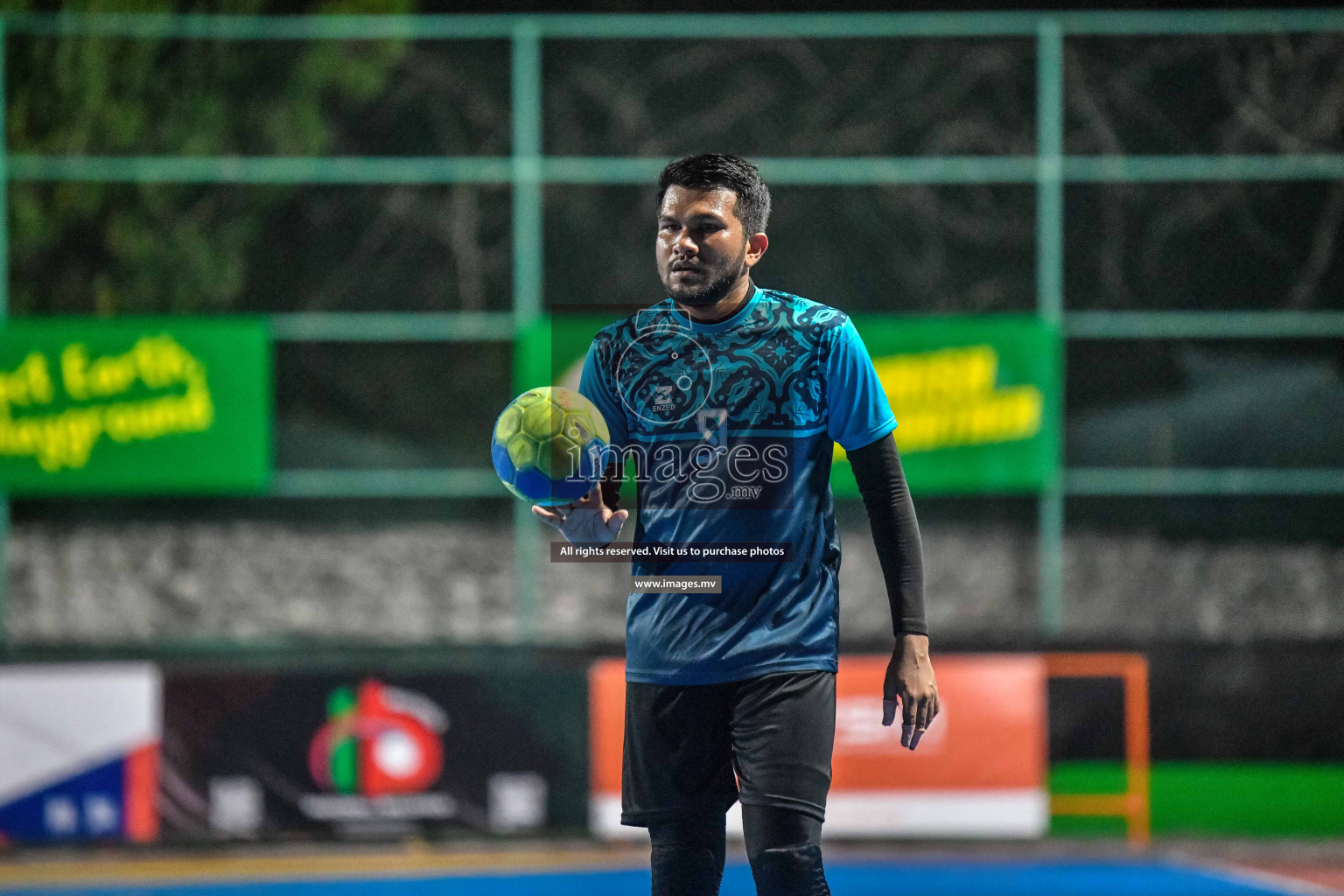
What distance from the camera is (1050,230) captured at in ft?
29.5

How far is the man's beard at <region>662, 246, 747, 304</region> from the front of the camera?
3.00 metres

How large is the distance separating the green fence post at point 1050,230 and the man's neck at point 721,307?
6150 mm

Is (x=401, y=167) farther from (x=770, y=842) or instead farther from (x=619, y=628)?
(x=770, y=842)

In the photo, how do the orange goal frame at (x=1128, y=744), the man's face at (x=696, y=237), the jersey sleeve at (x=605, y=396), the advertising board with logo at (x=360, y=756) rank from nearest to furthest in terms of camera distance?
the man's face at (x=696, y=237), the jersey sleeve at (x=605, y=396), the advertising board with logo at (x=360, y=756), the orange goal frame at (x=1128, y=744)

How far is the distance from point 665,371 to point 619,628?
6006 millimetres

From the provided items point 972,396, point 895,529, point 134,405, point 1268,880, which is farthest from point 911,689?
point 134,405

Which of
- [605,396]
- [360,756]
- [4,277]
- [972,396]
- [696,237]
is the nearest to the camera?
[696,237]

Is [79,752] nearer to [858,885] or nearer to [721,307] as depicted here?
[858,885]

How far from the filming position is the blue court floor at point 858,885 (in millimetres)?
6754

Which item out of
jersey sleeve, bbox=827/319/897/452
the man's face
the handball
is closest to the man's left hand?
jersey sleeve, bbox=827/319/897/452

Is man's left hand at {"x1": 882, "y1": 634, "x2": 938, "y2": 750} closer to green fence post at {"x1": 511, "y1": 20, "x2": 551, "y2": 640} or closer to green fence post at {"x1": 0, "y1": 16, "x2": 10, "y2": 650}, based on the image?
green fence post at {"x1": 511, "y1": 20, "x2": 551, "y2": 640}

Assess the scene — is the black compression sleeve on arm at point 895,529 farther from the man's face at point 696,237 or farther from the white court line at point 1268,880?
the white court line at point 1268,880

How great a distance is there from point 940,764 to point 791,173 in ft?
11.6

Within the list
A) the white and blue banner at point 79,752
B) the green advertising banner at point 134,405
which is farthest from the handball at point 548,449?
the green advertising banner at point 134,405
